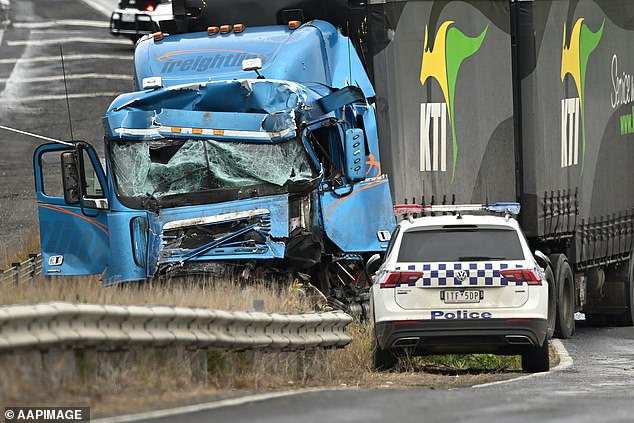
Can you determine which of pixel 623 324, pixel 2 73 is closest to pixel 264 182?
pixel 623 324

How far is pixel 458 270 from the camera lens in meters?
15.3

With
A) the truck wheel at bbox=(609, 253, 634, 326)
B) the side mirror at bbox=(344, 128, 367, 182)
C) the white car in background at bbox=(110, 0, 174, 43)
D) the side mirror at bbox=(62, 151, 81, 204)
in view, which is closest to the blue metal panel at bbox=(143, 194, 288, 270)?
the side mirror at bbox=(344, 128, 367, 182)

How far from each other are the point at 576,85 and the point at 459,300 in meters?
8.74

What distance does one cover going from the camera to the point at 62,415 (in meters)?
9.71

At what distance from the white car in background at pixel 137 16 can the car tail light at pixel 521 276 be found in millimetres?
33501

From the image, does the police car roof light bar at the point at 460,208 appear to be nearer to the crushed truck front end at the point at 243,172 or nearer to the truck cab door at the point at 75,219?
the crushed truck front end at the point at 243,172

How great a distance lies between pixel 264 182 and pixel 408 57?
310cm

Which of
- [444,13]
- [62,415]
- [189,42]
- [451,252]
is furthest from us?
[444,13]

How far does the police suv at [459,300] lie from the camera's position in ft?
49.8

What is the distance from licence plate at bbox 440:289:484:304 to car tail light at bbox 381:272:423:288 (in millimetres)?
284

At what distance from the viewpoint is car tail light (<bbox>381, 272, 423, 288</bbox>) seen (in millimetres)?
15289

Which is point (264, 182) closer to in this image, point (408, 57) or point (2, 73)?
point (408, 57)

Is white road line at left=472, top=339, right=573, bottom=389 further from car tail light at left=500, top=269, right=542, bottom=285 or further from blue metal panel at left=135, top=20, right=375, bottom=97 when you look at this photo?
blue metal panel at left=135, top=20, right=375, bottom=97

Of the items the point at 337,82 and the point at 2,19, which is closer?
the point at 337,82
